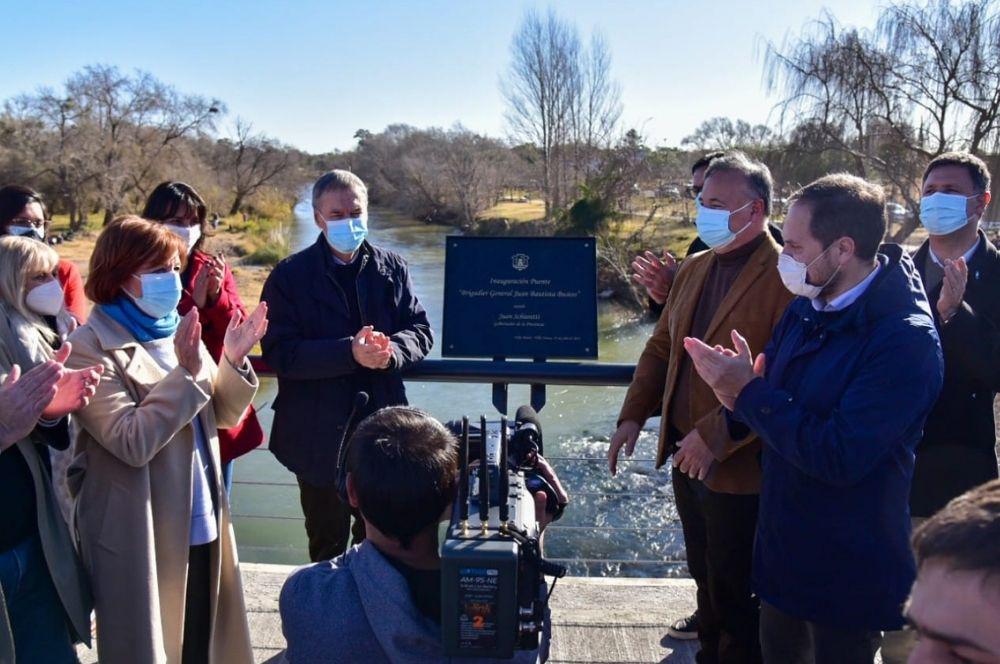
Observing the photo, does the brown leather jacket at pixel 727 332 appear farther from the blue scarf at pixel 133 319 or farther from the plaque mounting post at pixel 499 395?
the blue scarf at pixel 133 319

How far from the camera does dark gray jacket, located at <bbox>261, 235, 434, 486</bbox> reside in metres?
3.25

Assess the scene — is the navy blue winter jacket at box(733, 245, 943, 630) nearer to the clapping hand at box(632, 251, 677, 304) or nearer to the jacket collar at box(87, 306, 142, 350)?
the clapping hand at box(632, 251, 677, 304)

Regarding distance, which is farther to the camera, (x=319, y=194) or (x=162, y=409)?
(x=319, y=194)

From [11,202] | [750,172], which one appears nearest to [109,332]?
[11,202]

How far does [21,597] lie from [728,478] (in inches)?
86.2

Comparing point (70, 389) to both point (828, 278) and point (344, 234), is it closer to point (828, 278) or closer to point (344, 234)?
point (344, 234)

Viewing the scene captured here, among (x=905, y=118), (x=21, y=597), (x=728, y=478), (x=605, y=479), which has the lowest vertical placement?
(x=605, y=479)

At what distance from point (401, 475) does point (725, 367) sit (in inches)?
40.1

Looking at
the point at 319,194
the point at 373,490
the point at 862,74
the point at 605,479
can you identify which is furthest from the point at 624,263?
the point at 373,490

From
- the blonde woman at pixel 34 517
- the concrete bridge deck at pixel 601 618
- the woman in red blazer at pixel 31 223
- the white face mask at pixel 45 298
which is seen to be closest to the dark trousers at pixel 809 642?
the concrete bridge deck at pixel 601 618

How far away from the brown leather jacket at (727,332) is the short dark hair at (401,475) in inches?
51.2

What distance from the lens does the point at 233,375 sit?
2.76 metres

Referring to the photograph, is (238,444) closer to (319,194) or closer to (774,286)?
(319,194)

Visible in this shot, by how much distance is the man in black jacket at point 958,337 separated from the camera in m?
2.80
